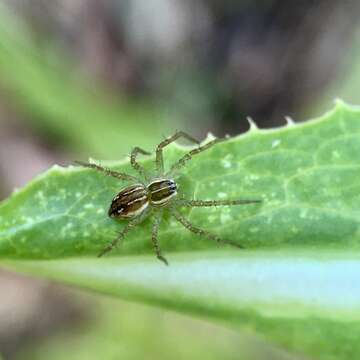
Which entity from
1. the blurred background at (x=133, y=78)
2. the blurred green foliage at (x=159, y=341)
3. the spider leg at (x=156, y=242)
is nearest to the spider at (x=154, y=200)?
the spider leg at (x=156, y=242)

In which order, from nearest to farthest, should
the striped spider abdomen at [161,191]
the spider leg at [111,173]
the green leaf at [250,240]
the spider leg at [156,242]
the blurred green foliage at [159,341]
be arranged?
the green leaf at [250,240] → the spider leg at [156,242] → the spider leg at [111,173] → the striped spider abdomen at [161,191] → the blurred green foliage at [159,341]

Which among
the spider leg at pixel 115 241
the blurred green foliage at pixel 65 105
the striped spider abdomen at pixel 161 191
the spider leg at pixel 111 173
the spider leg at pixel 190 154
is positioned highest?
the blurred green foliage at pixel 65 105

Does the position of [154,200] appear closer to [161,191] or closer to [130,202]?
[161,191]

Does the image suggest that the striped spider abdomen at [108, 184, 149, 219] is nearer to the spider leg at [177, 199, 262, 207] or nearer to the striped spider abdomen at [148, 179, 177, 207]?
the striped spider abdomen at [148, 179, 177, 207]

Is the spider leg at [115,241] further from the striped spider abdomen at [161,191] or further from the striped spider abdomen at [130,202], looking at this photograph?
the striped spider abdomen at [161,191]

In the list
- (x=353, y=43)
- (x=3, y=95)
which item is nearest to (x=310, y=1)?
(x=353, y=43)

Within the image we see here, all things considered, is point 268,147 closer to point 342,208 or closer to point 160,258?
point 342,208

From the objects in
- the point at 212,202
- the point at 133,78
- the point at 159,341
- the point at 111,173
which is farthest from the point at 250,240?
the point at 133,78

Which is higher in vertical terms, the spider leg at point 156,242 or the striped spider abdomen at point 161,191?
the striped spider abdomen at point 161,191
